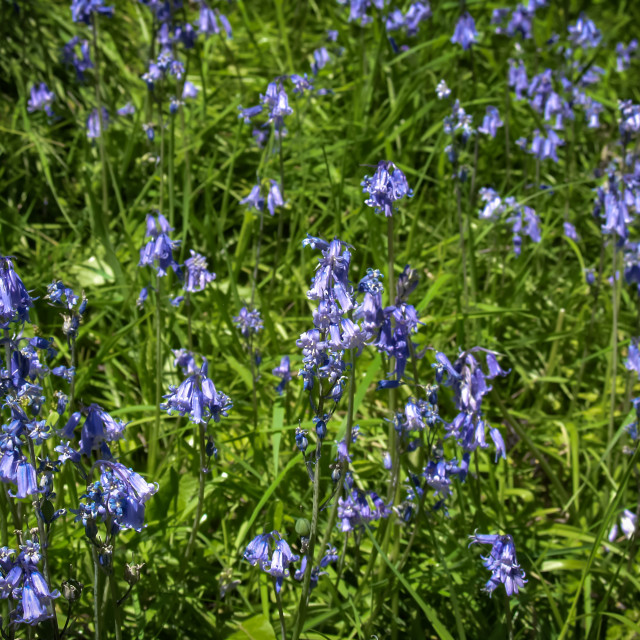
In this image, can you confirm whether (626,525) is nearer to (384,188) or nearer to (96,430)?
(384,188)

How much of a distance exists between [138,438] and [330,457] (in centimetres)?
103

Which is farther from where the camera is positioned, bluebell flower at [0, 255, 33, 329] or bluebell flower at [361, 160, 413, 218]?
bluebell flower at [361, 160, 413, 218]

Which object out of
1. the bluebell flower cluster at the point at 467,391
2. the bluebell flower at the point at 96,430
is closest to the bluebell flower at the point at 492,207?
the bluebell flower cluster at the point at 467,391

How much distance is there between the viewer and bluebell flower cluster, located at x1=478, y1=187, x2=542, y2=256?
4262 millimetres

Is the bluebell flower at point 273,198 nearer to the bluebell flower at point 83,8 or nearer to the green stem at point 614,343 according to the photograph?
the bluebell flower at point 83,8

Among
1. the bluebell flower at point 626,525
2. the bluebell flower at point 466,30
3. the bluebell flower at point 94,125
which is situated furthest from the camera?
the bluebell flower at point 94,125

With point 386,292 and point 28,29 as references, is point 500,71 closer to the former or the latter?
point 386,292

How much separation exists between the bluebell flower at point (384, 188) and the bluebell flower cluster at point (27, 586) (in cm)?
143

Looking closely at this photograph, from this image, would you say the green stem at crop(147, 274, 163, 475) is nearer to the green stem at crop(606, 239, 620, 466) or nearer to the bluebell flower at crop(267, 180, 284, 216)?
the bluebell flower at crop(267, 180, 284, 216)

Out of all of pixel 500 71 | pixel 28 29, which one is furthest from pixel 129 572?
pixel 500 71

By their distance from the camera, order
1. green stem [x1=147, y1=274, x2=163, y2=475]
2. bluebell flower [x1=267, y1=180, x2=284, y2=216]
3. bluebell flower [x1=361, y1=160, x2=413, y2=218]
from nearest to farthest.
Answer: bluebell flower [x1=361, y1=160, x2=413, y2=218], green stem [x1=147, y1=274, x2=163, y2=475], bluebell flower [x1=267, y1=180, x2=284, y2=216]

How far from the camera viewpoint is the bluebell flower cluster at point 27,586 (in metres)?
1.86

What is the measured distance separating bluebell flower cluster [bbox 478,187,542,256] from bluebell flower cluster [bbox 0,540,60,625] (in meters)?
3.15

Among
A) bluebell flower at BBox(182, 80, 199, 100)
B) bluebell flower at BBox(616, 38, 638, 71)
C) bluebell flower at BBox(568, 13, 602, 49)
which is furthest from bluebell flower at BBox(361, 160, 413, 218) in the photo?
bluebell flower at BBox(616, 38, 638, 71)
